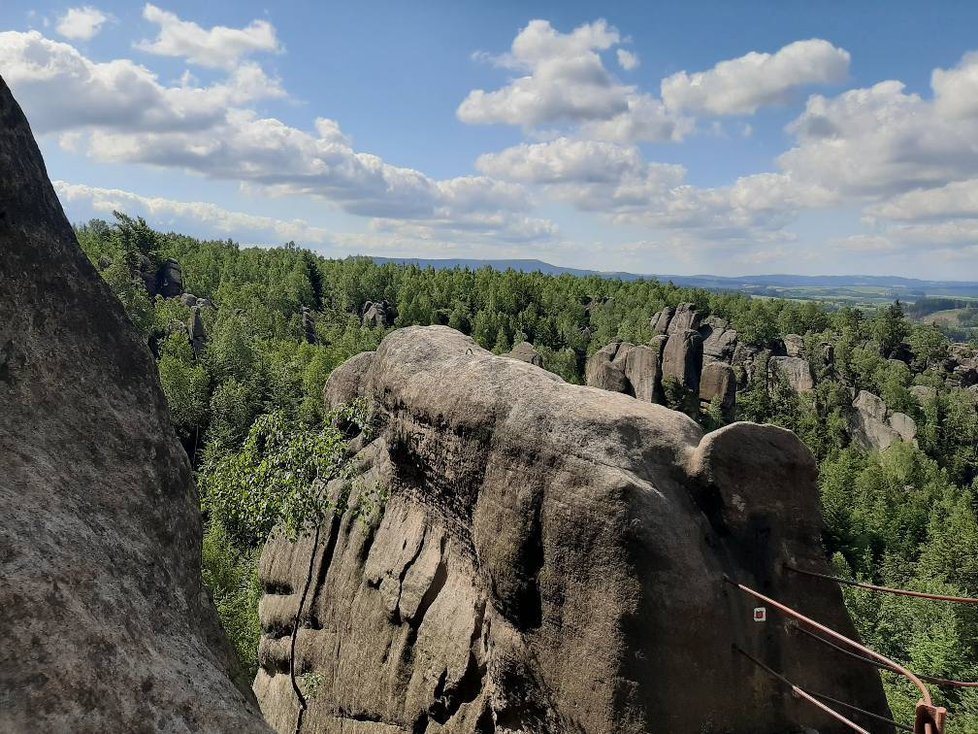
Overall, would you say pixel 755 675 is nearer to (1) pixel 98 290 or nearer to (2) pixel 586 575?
(2) pixel 586 575

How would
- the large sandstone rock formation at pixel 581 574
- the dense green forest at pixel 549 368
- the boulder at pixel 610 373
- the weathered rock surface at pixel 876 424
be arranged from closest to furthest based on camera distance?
the large sandstone rock formation at pixel 581 574
the dense green forest at pixel 549 368
the boulder at pixel 610 373
the weathered rock surface at pixel 876 424

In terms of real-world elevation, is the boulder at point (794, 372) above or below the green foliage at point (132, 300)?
below

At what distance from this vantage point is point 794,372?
102312 millimetres

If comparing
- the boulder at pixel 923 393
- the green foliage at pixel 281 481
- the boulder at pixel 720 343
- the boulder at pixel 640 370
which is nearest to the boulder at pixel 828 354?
the boulder at pixel 923 393

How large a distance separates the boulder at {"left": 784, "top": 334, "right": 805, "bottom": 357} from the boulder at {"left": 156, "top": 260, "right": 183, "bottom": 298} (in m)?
102

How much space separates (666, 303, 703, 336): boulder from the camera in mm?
107500

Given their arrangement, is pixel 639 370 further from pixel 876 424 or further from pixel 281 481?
pixel 281 481

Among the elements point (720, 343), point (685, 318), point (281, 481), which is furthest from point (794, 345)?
point (281, 481)

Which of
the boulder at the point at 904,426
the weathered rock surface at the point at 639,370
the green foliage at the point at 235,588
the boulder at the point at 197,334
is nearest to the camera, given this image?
the green foliage at the point at 235,588

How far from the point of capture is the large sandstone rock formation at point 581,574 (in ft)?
31.0

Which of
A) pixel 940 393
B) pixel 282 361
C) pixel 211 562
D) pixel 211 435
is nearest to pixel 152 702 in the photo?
pixel 211 562

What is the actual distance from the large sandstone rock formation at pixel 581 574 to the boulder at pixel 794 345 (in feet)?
359

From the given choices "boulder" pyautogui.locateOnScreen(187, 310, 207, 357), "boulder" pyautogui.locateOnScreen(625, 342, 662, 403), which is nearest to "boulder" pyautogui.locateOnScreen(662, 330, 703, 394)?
"boulder" pyautogui.locateOnScreen(625, 342, 662, 403)

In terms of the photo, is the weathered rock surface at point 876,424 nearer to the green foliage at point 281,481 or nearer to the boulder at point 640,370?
the boulder at point 640,370
